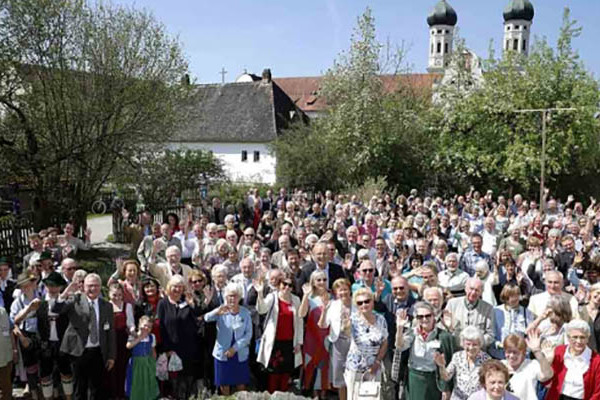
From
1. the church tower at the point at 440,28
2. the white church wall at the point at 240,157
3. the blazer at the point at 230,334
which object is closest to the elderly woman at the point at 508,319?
the blazer at the point at 230,334

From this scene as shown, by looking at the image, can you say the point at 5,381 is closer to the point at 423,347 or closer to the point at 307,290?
the point at 307,290

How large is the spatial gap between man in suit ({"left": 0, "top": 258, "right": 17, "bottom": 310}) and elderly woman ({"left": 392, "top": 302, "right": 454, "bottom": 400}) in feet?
15.4

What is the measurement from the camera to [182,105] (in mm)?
16141

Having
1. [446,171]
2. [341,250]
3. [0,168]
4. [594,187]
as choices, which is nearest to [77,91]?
[0,168]

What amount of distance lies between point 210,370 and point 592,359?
4062 mm

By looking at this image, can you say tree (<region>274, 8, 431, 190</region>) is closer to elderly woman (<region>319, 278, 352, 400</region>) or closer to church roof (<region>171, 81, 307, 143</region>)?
church roof (<region>171, 81, 307, 143</region>)

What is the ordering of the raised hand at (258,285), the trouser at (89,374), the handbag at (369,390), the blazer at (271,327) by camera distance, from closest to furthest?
the handbag at (369,390)
the trouser at (89,374)
the blazer at (271,327)
the raised hand at (258,285)

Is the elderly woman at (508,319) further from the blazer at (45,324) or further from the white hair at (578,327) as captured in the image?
the blazer at (45,324)

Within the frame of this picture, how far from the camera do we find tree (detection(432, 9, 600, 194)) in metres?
24.9

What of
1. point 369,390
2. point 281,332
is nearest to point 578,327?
point 369,390

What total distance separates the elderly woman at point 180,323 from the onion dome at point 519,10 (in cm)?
8254

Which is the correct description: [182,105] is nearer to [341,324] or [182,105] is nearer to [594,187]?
[341,324]

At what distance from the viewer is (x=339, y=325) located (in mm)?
5758

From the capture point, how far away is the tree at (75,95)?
1301 cm
